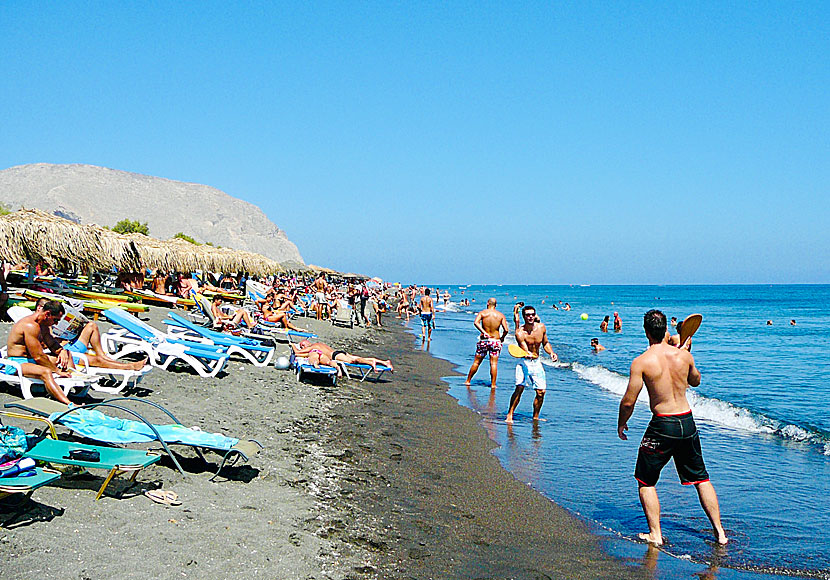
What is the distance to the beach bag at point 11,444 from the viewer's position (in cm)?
345

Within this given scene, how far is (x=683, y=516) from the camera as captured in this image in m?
5.08

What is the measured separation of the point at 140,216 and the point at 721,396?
11898 cm

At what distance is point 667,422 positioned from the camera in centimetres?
424

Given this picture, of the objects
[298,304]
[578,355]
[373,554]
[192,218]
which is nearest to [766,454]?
[373,554]

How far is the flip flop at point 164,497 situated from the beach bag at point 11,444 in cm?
82

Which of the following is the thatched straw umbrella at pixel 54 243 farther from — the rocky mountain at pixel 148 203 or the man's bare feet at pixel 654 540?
the rocky mountain at pixel 148 203

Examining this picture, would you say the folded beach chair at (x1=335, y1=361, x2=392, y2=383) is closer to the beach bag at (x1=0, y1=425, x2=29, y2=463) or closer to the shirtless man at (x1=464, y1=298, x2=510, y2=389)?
the shirtless man at (x1=464, y1=298, x2=510, y2=389)

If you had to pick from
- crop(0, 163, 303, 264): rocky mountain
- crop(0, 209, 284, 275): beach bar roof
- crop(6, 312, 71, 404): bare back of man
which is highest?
crop(0, 163, 303, 264): rocky mountain

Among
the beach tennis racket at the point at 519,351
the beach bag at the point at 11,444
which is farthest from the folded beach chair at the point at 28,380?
the beach tennis racket at the point at 519,351

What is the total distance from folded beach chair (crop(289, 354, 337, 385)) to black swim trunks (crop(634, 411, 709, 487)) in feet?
20.1

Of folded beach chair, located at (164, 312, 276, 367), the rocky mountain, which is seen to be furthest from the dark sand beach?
the rocky mountain

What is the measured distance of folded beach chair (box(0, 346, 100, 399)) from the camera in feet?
18.9

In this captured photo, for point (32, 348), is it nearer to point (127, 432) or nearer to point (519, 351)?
point (127, 432)

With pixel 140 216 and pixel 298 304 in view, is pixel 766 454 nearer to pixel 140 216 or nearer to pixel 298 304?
pixel 298 304
